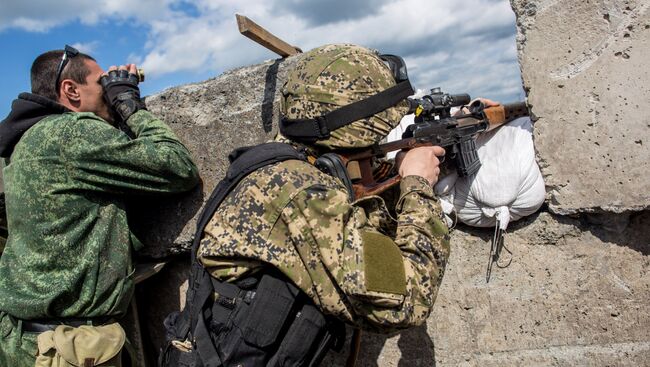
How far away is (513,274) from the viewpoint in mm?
2529

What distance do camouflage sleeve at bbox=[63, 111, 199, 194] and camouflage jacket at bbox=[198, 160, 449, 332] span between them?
622 mm

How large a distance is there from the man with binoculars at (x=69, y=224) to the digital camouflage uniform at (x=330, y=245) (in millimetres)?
681

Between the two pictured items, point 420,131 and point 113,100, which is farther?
point 113,100

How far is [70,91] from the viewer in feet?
8.96

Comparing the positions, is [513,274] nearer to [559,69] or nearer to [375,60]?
[559,69]

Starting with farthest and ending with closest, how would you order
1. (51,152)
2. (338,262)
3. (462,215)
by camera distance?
(462,215) → (51,152) → (338,262)

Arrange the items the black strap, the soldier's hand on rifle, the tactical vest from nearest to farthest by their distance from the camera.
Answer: the tactical vest → the black strap → the soldier's hand on rifle

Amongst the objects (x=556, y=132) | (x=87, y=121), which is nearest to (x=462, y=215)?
(x=556, y=132)

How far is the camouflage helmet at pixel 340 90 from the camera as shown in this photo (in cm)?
212

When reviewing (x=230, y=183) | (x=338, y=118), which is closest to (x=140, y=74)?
(x=230, y=183)

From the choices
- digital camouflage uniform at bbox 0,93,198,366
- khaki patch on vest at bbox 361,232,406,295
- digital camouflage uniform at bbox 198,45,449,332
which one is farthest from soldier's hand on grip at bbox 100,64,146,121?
khaki patch on vest at bbox 361,232,406,295

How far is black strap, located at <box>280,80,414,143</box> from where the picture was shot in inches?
82.1

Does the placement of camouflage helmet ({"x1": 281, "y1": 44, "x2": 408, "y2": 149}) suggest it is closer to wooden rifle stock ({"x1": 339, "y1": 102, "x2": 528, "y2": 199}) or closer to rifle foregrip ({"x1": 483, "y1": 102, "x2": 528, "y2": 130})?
wooden rifle stock ({"x1": 339, "y1": 102, "x2": 528, "y2": 199})

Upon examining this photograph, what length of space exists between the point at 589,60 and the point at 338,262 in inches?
50.6
